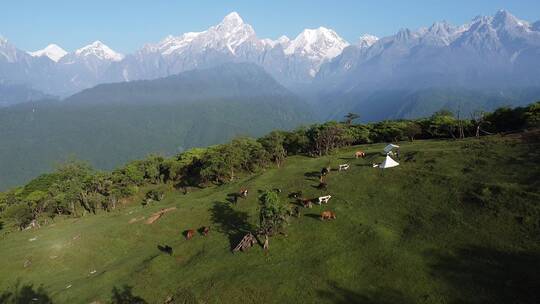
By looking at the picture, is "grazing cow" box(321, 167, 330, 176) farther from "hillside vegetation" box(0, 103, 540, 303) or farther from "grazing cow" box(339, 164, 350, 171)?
"grazing cow" box(339, 164, 350, 171)

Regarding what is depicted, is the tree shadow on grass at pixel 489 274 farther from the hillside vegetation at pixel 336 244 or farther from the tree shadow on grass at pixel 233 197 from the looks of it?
the tree shadow on grass at pixel 233 197

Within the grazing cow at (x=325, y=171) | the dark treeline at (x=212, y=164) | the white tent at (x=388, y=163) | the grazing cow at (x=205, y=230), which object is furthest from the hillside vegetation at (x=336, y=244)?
the dark treeline at (x=212, y=164)

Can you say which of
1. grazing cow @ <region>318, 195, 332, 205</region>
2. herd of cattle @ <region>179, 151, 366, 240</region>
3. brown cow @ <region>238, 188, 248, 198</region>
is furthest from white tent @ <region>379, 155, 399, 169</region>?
brown cow @ <region>238, 188, 248, 198</region>

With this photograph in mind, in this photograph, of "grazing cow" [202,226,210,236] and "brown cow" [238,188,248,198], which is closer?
"grazing cow" [202,226,210,236]

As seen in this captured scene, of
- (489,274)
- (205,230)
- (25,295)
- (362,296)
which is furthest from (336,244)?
(25,295)

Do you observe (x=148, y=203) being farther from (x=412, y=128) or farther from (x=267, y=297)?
(x=412, y=128)

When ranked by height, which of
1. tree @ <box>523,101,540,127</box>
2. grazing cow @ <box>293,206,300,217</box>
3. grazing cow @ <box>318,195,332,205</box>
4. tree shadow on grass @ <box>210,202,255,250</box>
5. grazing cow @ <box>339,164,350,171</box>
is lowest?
tree shadow on grass @ <box>210,202,255,250</box>

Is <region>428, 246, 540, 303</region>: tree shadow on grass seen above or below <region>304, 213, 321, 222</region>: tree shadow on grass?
above
